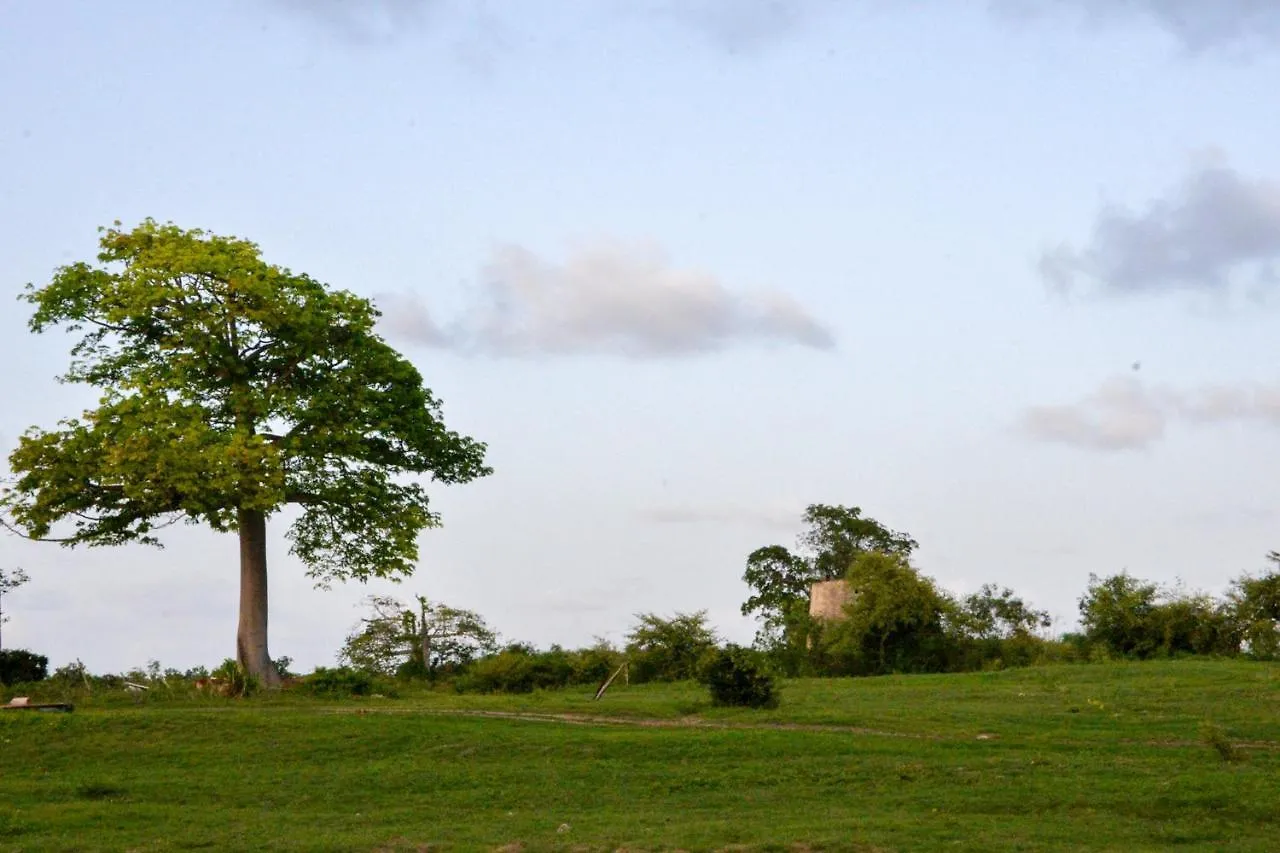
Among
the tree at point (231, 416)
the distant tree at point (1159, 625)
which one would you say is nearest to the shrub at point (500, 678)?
the tree at point (231, 416)

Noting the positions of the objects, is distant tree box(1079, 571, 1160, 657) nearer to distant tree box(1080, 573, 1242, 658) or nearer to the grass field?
distant tree box(1080, 573, 1242, 658)

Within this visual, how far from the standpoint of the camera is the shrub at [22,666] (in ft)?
138

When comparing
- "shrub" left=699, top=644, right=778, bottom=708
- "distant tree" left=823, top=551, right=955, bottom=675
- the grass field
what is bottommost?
the grass field

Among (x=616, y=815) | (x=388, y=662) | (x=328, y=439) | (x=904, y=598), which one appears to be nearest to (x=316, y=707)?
(x=328, y=439)

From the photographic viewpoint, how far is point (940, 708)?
3064 centimetres

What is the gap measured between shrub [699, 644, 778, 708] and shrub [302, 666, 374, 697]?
934 centimetres

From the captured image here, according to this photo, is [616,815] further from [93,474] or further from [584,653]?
[584,653]

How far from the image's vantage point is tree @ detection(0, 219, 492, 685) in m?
35.8

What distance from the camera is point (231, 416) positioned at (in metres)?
37.9

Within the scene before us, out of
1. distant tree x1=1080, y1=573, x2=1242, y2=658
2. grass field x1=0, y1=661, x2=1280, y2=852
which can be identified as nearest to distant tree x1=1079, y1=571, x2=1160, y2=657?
distant tree x1=1080, y1=573, x2=1242, y2=658

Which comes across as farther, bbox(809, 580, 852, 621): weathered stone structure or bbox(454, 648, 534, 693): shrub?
bbox(809, 580, 852, 621): weathered stone structure

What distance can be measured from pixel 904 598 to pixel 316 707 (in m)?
22.0

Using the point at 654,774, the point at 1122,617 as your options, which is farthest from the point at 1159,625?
the point at 654,774

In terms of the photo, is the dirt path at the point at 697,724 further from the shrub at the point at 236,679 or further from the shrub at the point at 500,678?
the shrub at the point at 500,678
